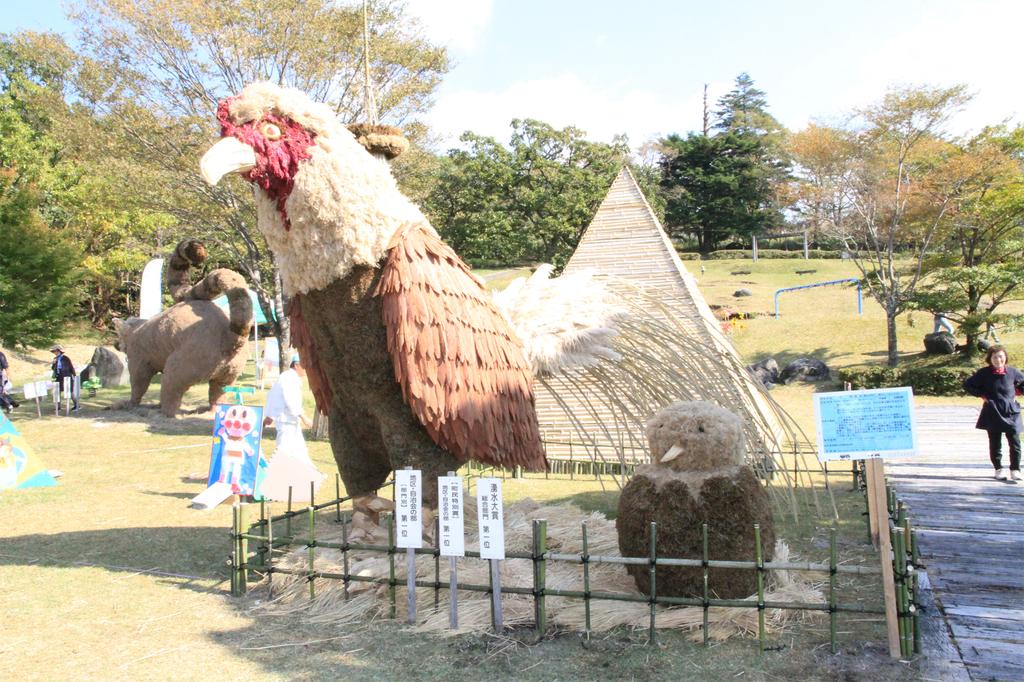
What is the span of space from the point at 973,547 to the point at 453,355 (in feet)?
11.8

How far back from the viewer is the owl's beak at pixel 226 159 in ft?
10.5

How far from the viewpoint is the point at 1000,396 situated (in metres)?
6.32

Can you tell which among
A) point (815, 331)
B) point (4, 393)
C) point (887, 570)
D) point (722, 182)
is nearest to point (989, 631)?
point (887, 570)

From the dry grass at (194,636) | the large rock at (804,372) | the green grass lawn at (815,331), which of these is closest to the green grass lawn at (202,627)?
the dry grass at (194,636)

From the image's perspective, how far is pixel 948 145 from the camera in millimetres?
17547

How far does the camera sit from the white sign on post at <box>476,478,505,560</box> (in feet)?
10.6

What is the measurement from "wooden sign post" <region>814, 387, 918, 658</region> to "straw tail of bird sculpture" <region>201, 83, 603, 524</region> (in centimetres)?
160

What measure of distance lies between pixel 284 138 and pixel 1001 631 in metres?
4.02

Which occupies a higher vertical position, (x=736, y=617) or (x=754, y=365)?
(x=754, y=365)

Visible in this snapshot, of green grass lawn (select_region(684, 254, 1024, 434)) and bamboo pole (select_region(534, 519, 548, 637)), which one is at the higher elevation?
green grass lawn (select_region(684, 254, 1024, 434))

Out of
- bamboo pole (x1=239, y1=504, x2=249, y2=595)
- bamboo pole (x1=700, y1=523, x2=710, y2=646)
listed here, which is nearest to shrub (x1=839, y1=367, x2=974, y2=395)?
bamboo pole (x1=700, y1=523, x2=710, y2=646)

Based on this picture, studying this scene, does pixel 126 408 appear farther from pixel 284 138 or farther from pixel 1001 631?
pixel 1001 631

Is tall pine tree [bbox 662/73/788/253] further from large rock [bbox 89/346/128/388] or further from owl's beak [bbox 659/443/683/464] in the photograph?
owl's beak [bbox 659/443/683/464]

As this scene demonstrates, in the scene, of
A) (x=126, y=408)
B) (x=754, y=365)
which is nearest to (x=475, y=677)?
(x=126, y=408)
